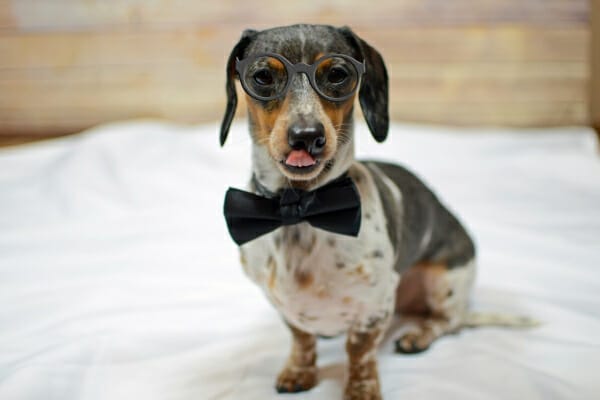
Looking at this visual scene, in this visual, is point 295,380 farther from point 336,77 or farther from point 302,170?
point 336,77

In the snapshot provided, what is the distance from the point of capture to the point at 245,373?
4.22ft

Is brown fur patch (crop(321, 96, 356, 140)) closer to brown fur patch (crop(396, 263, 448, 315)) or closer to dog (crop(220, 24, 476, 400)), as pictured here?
dog (crop(220, 24, 476, 400))

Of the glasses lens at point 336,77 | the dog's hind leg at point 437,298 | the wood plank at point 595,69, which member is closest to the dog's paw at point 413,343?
the dog's hind leg at point 437,298

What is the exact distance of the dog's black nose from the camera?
935 mm

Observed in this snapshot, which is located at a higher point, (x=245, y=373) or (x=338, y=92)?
(x=338, y=92)

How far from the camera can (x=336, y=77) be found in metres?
1.01

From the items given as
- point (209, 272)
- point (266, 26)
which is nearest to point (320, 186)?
point (209, 272)

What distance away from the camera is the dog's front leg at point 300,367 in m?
1.22

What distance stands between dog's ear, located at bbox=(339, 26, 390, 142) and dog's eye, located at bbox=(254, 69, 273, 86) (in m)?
0.18

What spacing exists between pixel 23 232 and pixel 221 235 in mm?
652

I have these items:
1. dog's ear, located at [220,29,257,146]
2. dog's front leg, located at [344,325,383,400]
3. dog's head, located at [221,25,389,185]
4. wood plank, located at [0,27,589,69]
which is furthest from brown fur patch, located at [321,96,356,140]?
wood plank, located at [0,27,589,69]

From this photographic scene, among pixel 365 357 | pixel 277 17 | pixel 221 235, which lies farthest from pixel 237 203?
pixel 277 17

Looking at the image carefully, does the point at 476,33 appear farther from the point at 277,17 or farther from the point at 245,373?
the point at 245,373

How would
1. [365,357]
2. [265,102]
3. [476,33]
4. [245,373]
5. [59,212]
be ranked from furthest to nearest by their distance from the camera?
[476,33], [59,212], [245,373], [365,357], [265,102]
